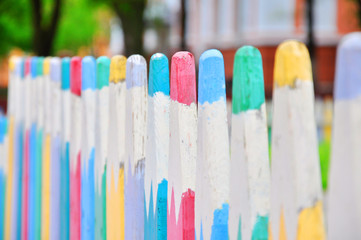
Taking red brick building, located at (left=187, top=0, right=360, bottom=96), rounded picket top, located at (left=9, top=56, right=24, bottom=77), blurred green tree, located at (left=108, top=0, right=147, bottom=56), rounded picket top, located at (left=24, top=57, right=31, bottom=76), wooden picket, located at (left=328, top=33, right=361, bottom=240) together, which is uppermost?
red brick building, located at (left=187, top=0, right=360, bottom=96)

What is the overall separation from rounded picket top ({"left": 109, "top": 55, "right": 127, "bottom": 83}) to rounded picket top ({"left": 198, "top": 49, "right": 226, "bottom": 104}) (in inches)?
21.4

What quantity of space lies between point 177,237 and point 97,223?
611 mm

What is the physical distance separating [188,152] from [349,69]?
65 centimetres

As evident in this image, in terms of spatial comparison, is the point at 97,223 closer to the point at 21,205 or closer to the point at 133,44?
the point at 21,205

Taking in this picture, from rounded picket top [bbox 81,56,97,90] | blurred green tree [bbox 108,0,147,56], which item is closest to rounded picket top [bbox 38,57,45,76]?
rounded picket top [bbox 81,56,97,90]

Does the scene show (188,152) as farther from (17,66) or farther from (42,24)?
(42,24)

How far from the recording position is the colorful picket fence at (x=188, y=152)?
1359 mm

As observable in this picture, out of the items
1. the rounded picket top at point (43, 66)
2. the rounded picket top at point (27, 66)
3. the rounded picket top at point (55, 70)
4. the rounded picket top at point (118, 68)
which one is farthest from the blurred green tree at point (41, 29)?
the rounded picket top at point (118, 68)

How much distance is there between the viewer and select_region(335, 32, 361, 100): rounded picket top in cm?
125

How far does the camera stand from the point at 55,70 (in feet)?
9.32

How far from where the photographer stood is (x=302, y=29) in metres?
20.6

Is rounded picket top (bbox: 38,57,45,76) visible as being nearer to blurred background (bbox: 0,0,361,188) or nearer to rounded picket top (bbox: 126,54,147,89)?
rounded picket top (bbox: 126,54,147,89)

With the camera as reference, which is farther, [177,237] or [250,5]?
[250,5]

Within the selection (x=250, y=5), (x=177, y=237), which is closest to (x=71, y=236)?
(x=177, y=237)
